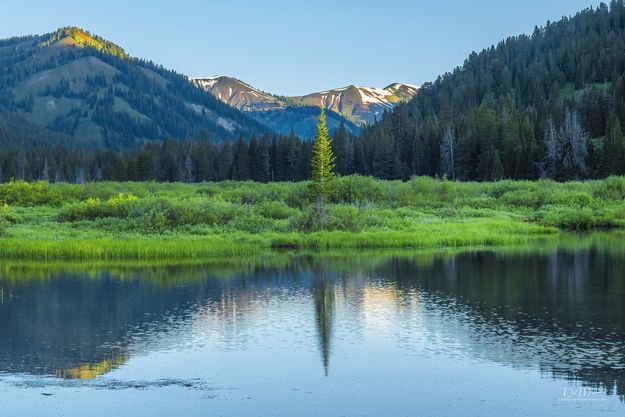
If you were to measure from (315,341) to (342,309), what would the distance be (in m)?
5.14

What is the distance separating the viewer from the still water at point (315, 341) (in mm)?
16719

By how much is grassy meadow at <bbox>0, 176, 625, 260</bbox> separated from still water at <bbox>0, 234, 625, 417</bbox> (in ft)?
23.6

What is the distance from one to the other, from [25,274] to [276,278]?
506 inches

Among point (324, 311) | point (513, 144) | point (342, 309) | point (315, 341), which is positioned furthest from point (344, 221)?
point (513, 144)

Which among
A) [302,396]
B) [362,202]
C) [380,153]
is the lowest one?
[302,396]

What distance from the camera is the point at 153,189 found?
350 ft

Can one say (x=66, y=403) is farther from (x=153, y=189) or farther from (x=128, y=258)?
(x=153, y=189)

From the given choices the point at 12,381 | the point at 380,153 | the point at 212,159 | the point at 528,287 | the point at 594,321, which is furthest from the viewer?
the point at 212,159

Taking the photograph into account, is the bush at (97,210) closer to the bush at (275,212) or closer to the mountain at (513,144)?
the bush at (275,212)

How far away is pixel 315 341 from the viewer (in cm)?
2252

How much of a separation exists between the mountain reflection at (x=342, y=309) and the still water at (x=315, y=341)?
0.09 metres

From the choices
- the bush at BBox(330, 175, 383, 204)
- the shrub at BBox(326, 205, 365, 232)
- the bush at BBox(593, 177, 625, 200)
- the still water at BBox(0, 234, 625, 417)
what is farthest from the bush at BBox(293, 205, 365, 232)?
the bush at BBox(593, 177, 625, 200)

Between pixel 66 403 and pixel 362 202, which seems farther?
pixel 362 202

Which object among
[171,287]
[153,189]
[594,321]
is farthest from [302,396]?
[153,189]
